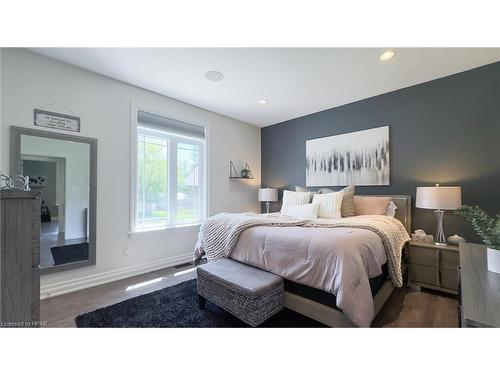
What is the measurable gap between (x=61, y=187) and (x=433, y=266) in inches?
157

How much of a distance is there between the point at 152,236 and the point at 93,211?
2.56 ft

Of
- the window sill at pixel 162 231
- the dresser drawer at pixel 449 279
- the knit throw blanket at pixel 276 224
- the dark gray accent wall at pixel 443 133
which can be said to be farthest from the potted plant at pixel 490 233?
the window sill at pixel 162 231

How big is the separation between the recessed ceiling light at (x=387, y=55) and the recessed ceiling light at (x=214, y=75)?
5.47 feet

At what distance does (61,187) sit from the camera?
223 cm

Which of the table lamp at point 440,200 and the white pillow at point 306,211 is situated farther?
the white pillow at point 306,211

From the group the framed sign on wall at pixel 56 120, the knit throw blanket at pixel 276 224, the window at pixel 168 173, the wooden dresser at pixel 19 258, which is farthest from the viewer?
the window at pixel 168 173

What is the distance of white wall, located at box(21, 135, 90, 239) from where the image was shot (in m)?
2.23

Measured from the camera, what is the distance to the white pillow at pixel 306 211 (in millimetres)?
2617

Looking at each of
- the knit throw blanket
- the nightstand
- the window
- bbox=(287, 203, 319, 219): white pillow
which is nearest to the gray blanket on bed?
the knit throw blanket

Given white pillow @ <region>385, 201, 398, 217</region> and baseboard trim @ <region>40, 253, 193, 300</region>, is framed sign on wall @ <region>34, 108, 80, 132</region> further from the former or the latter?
white pillow @ <region>385, 201, 398, 217</region>

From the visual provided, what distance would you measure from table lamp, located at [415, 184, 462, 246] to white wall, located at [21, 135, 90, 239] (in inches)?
147

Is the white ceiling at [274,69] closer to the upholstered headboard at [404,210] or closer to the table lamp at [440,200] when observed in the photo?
the table lamp at [440,200]
